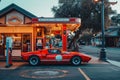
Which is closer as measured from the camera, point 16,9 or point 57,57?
point 57,57

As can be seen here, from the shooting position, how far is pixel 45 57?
20.7m

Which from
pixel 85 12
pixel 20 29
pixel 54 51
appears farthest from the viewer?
pixel 85 12

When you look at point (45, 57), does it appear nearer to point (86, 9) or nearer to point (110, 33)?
point (86, 9)

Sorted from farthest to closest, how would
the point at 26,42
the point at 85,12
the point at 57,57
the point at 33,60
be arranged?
1. the point at 85,12
2. the point at 26,42
3. the point at 57,57
4. the point at 33,60

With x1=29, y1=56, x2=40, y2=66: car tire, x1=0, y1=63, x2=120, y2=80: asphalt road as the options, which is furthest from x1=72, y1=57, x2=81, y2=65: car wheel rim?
x1=0, y1=63, x2=120, y2=80: asphalt road

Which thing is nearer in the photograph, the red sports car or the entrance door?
the red sports car

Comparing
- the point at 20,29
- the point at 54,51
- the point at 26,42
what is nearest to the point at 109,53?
the point at 26,42

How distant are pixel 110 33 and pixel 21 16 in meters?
57.9

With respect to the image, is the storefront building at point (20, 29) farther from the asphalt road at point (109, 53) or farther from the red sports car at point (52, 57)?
the asphalt road at point (109, 53)

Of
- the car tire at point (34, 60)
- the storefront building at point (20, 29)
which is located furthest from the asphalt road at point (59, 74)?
the storefront building at point (20, 29)

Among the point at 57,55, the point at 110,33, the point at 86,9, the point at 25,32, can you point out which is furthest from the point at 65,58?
the point at 110,33

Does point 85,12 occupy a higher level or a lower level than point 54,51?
higher

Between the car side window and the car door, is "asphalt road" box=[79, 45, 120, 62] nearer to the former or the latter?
the car door

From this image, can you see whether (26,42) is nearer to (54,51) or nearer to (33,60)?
(33,60)
